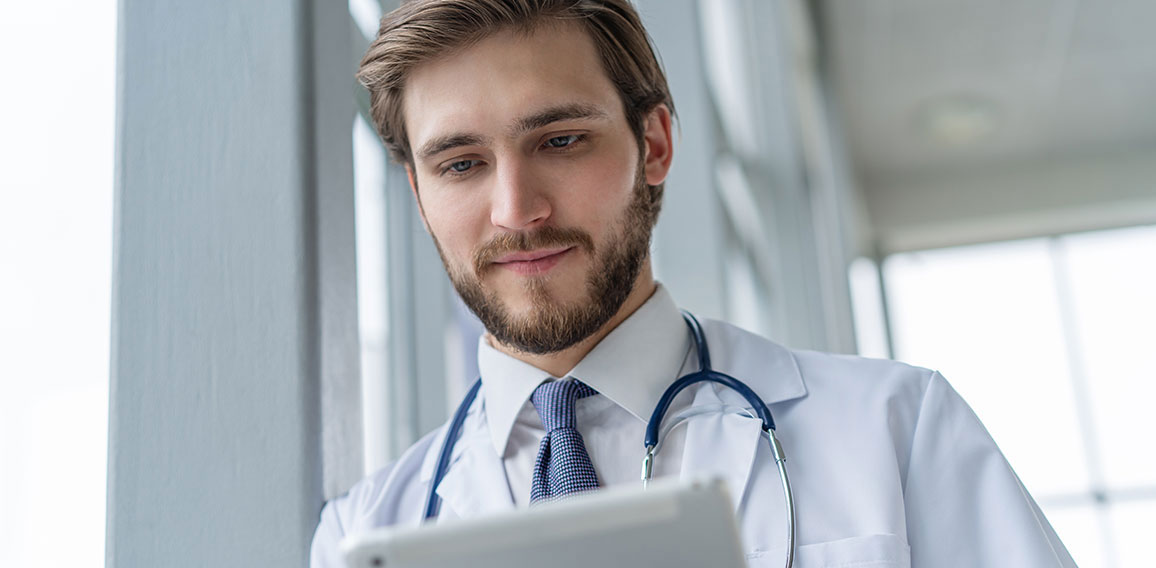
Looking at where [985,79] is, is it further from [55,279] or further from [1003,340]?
[55,279]

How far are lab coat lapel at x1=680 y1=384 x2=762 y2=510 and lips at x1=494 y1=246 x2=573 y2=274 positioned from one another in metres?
0.21

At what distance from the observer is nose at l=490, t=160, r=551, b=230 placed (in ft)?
3.34

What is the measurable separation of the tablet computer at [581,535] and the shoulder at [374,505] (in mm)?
501

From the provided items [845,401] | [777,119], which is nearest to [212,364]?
[845,401]

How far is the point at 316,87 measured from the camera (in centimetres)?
109

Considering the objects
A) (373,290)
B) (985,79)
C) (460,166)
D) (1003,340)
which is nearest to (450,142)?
(460,166)

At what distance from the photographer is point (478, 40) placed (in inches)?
42.5

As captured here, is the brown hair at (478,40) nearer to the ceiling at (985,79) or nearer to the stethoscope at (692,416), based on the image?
the stethoscope at (692,416)

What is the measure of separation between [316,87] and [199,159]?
0.46ft

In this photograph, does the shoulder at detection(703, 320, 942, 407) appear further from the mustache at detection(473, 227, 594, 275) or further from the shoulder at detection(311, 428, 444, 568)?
the shoulder at detection(311, 428, 444, 568)

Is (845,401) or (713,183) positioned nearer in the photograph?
(845,401)

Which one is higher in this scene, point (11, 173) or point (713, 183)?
point (713, 183)

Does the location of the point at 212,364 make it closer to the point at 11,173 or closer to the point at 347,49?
the point at 11,173

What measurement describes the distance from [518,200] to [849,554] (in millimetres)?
450
